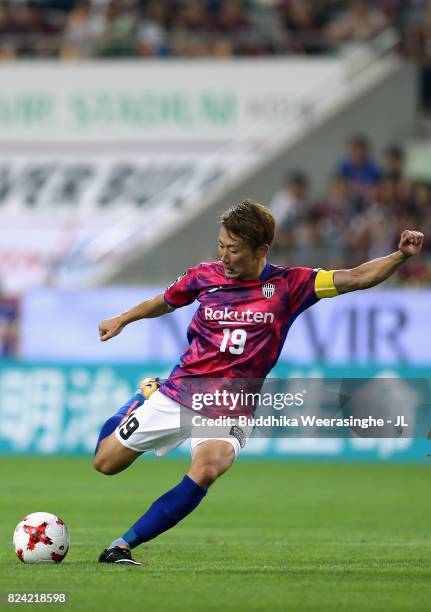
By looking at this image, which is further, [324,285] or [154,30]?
[154,30]

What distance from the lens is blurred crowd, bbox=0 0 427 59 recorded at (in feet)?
80.6

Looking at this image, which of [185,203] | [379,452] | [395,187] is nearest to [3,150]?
[185,203]

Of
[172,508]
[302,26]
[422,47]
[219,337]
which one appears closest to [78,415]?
[422,47]

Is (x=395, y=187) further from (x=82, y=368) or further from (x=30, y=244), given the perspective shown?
(x=30, y=244)

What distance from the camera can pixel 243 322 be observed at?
833 cm

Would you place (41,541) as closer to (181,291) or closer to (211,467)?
(211,467)

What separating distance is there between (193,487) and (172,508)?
6.7 inches

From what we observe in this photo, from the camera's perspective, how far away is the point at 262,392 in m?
8.38

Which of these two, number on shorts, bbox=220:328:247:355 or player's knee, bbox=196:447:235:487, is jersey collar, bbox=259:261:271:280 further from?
player's knee, bbox=196:447:235:487

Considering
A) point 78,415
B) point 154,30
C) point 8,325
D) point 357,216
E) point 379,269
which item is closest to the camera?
point 379,269

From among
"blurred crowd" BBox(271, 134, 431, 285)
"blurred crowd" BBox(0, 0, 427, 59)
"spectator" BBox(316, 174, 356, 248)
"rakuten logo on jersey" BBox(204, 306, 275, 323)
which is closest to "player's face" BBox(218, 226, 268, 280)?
"rakuten logo on jersey" BBox(204, 306, 275, 323)

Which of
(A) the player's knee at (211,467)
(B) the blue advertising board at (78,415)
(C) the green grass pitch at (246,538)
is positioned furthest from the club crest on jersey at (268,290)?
(B) the blue advertising board at (78,415)

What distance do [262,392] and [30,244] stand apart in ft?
57.5

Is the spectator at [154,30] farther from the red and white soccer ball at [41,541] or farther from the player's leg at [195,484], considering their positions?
the player's leg at [195,484]
